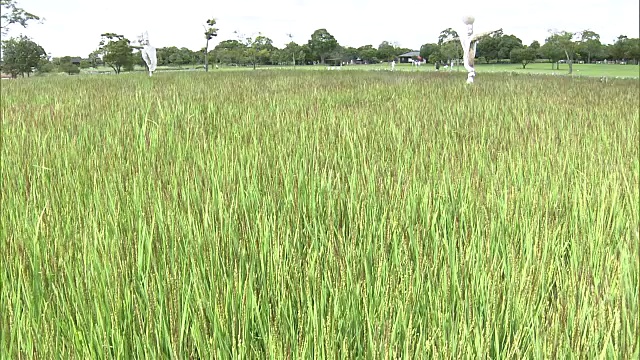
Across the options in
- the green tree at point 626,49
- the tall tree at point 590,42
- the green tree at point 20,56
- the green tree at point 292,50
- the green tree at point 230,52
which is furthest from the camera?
the green tree at point 292,50

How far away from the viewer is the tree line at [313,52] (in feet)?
155

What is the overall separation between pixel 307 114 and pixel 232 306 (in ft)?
12.5

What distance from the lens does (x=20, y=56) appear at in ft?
151

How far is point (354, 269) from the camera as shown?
131 cm

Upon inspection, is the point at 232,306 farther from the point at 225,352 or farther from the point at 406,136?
the point at 406,136

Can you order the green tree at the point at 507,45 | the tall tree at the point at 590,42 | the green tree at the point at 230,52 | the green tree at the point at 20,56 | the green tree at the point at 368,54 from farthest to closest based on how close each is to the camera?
the green tree at the point at 368,54 < the green tree at the point at 507,45 < the green tree at the point at 230,52 < the tall tree at the point at 590,42 < the green tree at the point at 20,56

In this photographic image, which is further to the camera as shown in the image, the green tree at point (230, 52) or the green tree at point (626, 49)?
the green tree at point (230, 52)

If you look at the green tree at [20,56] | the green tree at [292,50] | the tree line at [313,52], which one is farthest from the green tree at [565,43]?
the green tree at [20,56]

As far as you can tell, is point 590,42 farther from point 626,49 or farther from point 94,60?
point 94,60

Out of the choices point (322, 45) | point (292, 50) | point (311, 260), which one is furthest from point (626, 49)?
point (311, 260)

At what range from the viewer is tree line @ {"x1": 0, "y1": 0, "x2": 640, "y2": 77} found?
47.2 meters

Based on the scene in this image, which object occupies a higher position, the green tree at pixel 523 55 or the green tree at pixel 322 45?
the green tree at pixel 322 45

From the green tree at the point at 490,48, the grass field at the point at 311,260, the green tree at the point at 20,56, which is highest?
the green tree at the point at 490,48

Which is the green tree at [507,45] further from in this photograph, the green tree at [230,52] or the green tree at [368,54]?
the green tree at [230,52]
